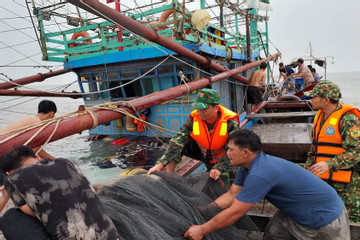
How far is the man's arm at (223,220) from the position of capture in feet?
6.50

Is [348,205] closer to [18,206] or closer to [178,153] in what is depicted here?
[178,153]

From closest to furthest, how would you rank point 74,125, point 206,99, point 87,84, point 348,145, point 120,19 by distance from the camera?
point 74,125 < point 348,145 < point 206,99 < point 120,19 < point 87,84

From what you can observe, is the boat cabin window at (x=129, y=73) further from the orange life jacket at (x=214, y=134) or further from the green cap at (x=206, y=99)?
the green cap at (x=206, y=99)

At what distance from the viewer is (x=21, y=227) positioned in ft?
4.96

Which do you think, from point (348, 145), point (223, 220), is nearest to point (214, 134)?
point (223, 220)

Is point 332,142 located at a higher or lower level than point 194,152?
higher

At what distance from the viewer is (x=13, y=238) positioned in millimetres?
1493

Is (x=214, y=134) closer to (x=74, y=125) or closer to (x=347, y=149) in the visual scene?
(x=347, y=149)

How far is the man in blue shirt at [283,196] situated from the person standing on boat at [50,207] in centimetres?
89

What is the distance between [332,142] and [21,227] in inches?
130

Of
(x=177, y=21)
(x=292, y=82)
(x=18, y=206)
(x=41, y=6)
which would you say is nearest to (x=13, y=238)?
Answer: (x=18, y=206)

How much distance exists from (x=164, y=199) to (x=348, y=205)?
232cm

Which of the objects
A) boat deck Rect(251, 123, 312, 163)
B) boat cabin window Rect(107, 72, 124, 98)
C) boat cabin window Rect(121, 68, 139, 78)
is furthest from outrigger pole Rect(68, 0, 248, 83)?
boat cabin window Rect(107, 72, 124, 98)

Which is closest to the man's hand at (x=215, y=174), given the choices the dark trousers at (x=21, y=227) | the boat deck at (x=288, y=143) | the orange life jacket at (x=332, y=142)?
the orange life jacket at (x=332, y=142)
